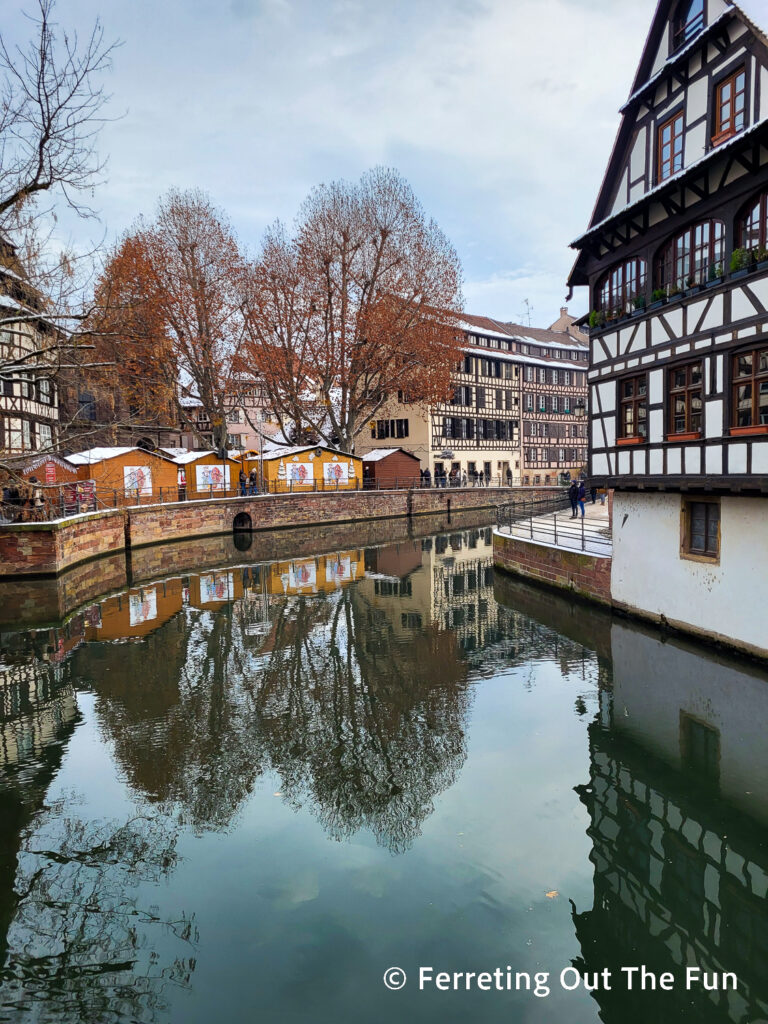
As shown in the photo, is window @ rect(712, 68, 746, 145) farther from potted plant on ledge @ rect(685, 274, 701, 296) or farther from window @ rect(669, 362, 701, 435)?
window @ rect(669, 362, 701, 435)

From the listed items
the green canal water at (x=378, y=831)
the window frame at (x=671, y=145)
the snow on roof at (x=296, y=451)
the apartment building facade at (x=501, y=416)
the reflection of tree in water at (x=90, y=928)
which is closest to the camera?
the reflection of tree in water at (x=90, y=928)

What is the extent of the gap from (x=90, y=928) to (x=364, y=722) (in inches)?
195

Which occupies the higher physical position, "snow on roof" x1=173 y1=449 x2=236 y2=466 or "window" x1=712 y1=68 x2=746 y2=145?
"window" x1=712 y1=68 x2=746 y2=145

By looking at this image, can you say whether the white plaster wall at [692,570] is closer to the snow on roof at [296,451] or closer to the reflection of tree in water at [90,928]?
the reflection of tree in water at [90,928]

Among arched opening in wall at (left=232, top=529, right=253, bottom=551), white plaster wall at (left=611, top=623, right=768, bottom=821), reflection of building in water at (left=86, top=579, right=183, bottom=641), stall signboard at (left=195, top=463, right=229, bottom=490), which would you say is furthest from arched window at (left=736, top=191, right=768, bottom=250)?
stall signboard at (left=195, top=463, right=229, bottom=490)

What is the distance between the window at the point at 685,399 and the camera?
13117 millimetres

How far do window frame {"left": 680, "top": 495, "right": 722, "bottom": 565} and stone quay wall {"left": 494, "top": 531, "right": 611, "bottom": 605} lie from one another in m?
2.96

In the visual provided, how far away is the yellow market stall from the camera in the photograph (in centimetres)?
3938

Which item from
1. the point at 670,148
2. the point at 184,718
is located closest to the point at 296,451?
the point at 670,148

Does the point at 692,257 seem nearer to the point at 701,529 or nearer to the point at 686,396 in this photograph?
the point at 686,396

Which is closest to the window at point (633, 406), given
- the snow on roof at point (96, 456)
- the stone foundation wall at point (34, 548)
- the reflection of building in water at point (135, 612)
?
the reflection of building in water at point (135, 612)

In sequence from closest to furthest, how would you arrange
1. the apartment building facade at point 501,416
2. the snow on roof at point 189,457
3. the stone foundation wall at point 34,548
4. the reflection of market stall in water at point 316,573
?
the stone foundation wall at point 34,548, the reflection of market stall in water at point 316,573, the snow on roof at point 189,457, the apartment building facade at point 501,416

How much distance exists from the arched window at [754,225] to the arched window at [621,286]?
282cm

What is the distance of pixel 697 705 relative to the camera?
10.6m
